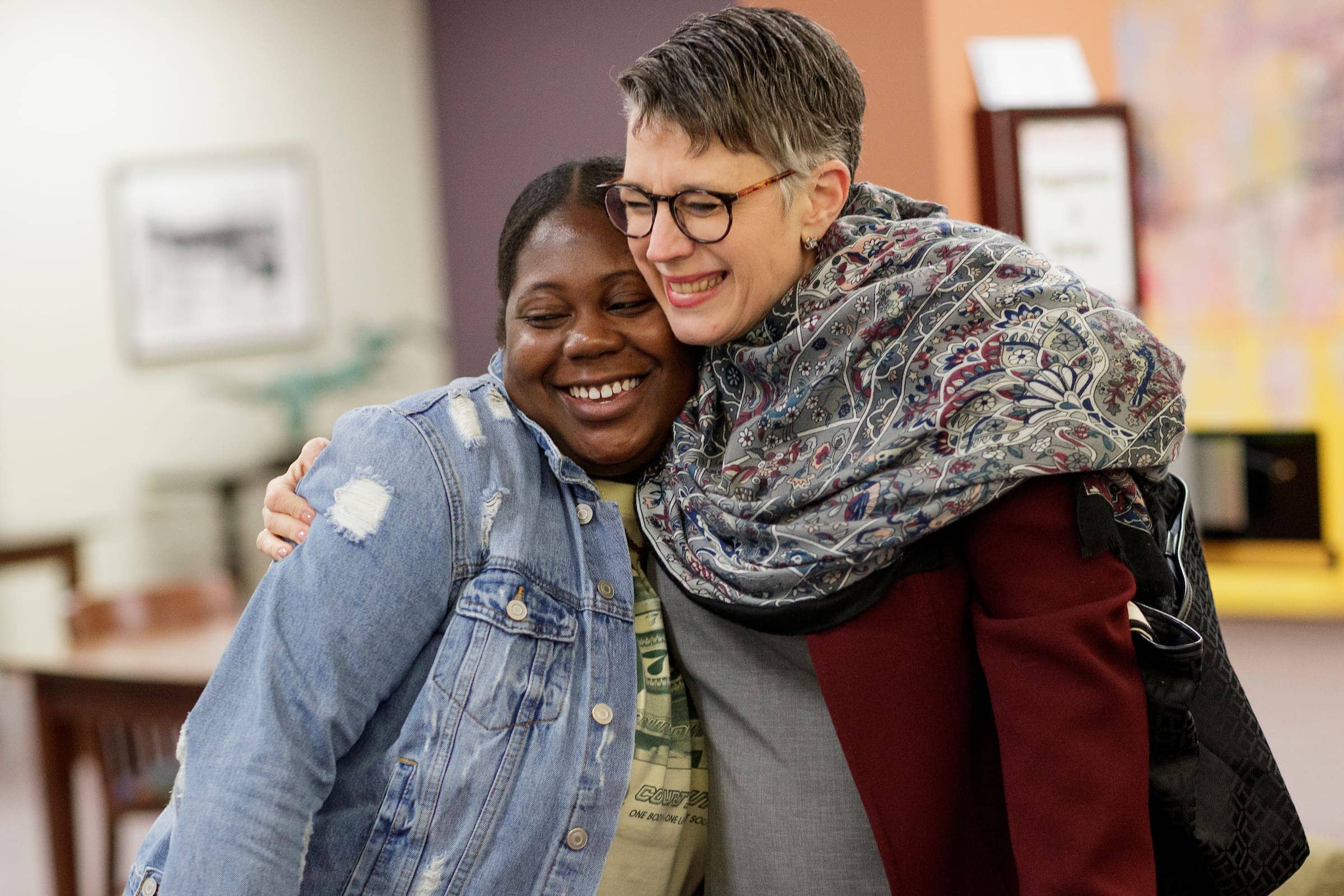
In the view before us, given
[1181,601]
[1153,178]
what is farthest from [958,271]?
[1153,178]

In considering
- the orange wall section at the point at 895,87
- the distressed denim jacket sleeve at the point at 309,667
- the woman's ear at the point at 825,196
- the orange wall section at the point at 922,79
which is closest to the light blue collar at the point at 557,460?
the distressed denim jacket sleeve at the point at 309,667

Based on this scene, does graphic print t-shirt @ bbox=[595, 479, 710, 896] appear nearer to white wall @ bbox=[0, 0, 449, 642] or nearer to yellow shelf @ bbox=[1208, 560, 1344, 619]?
yellow shelf @ bbox=[1208, 560, 1344, 619]

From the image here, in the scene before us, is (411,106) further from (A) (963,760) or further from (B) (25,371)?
(A) (963,760)

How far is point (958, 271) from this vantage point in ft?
4.03

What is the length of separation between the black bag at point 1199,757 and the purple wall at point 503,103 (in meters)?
4.44

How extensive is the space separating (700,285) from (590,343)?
14 centimetres

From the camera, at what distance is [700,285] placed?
4.33ft

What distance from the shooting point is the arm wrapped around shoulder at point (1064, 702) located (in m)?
1.11

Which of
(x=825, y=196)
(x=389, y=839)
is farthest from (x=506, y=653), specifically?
(x=825, y=196)

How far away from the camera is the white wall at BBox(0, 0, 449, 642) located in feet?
18.2

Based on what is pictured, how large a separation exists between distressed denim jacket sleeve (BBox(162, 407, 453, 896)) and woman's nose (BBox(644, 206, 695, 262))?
318 millimetres

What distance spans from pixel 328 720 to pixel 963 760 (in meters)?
0.61

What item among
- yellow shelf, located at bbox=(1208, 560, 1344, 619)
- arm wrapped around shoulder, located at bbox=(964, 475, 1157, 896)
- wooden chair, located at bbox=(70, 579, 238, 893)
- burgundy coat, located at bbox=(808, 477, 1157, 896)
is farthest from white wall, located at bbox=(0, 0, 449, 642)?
arm wrapped around shoulder, located at bbox=(964, 475, 1157, 896)

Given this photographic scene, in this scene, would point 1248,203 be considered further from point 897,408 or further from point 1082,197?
point 897,408
